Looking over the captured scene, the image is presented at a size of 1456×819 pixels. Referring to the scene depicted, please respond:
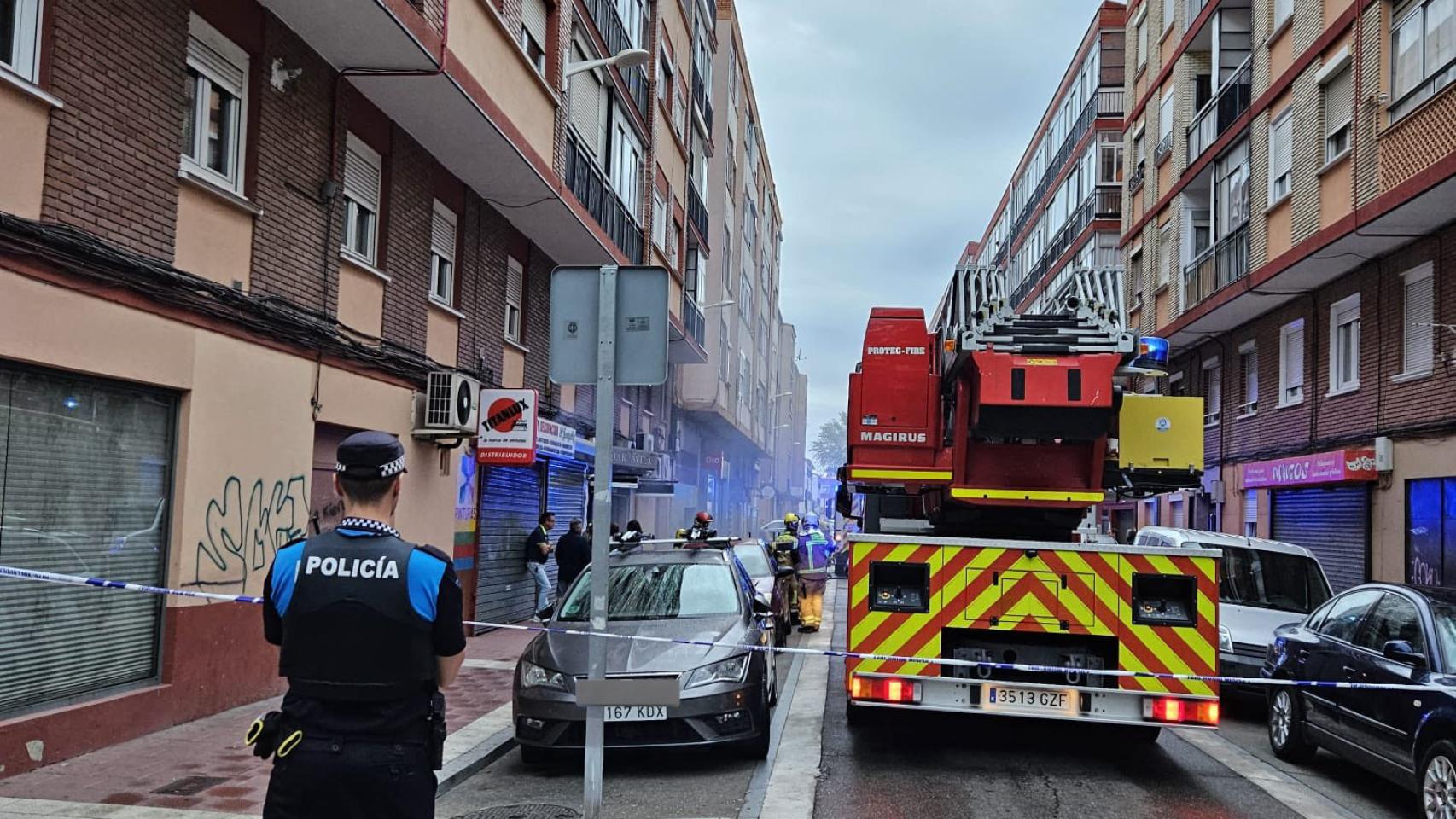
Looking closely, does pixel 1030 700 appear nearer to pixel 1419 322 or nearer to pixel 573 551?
pixel 573 551

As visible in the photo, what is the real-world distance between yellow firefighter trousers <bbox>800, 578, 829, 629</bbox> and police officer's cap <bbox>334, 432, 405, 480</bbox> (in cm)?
1388

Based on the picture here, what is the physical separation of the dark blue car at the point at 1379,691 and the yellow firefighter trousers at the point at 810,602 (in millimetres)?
8295

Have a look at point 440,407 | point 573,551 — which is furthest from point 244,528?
point 573,551

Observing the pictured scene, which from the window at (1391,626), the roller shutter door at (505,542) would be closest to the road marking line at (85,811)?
the window at (1391,626)

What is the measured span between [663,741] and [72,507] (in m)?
4.15

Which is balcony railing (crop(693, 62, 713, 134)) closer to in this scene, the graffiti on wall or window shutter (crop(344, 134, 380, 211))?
window shutter (crop(344, 134, 380, 211))

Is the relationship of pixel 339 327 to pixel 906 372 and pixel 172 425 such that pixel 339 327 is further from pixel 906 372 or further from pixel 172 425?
pixel 906 372

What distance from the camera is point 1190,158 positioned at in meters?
26.0

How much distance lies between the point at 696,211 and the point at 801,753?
24.0 metres

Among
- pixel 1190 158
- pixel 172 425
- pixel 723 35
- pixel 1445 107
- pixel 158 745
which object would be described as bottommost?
pixel 158 745

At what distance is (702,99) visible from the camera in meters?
31.6

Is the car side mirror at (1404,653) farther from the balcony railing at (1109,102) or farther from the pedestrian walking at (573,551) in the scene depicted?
the balcony railing at (1109,102)

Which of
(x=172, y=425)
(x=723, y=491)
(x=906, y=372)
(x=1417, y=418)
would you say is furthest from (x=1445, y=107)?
(x=723, y=491)

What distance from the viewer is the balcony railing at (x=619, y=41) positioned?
19219 mm
